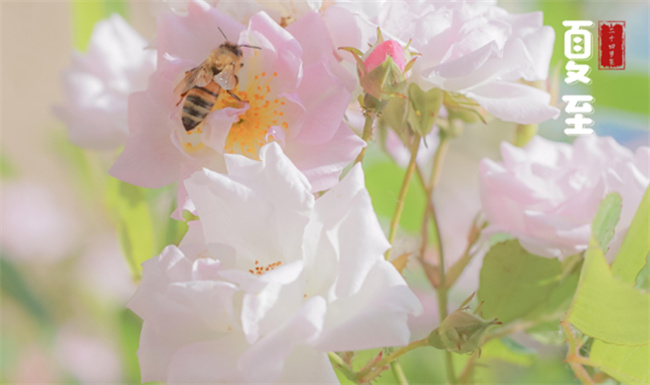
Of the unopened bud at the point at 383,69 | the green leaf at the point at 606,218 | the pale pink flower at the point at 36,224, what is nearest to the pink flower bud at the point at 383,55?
the unopened bud at the point at 383,69

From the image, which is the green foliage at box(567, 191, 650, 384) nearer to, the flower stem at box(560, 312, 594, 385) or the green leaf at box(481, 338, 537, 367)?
the flower stem at box(560, 312, 594, 385)

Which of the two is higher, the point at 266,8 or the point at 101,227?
the point at 266,8

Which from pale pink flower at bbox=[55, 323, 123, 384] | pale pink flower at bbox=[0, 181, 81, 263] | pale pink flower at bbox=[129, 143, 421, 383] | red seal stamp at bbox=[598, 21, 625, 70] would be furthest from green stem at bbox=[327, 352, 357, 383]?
pale pink flower at bbox=[0, 181, 81, 263]

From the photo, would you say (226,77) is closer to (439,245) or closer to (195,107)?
(195,107)

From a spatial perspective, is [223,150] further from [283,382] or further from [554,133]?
[554,133]

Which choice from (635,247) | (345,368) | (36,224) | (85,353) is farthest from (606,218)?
(36,224)

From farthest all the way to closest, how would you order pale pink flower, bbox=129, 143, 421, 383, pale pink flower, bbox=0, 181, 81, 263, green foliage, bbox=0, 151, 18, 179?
pale pink flower, bbox=0, 181, 81, 263, green foliage, bbox=0, 151, 18, 179, pale pink flower, bbox=129, 143, 421, 383

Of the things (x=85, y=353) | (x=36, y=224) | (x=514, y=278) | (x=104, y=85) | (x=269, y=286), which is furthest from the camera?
(x=36, y=224)

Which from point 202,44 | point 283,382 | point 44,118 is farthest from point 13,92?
point 283,382
